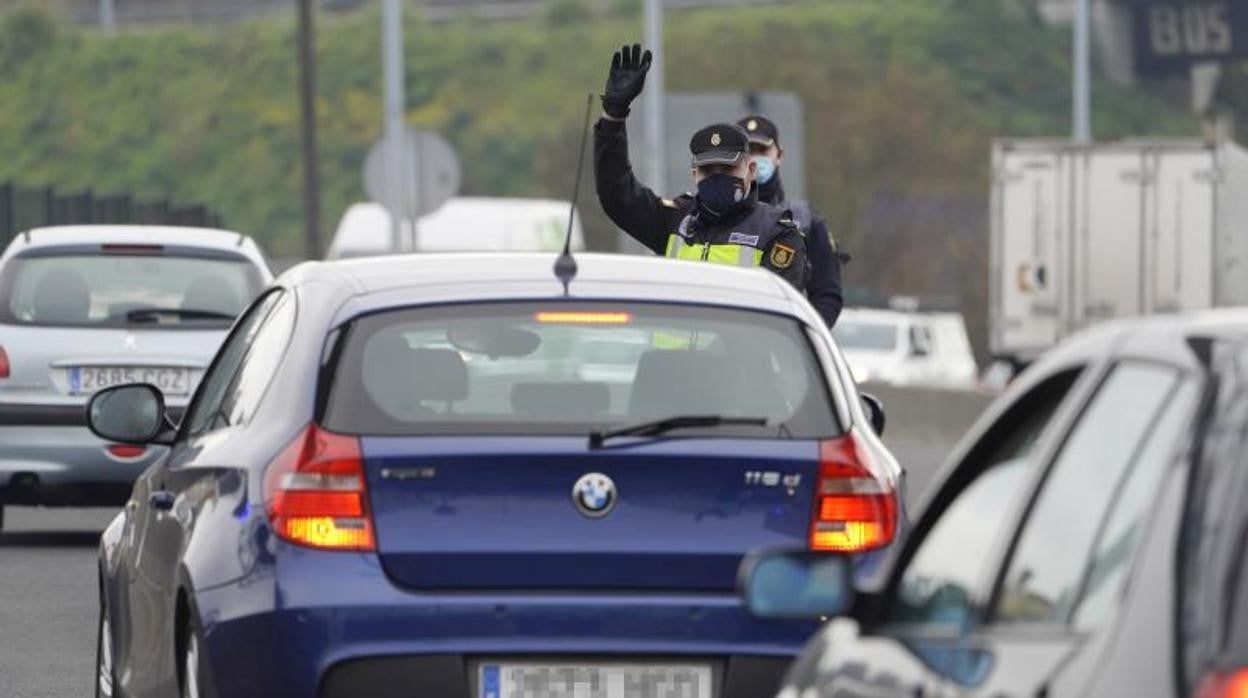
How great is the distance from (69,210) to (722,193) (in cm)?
2793

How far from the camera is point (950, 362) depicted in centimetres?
4750

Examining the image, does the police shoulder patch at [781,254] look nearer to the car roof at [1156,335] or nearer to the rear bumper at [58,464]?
the rear bumper at [58,464]

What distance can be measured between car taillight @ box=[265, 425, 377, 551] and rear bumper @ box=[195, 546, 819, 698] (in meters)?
0.04

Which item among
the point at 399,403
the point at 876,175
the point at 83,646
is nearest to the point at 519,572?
the point at 399,403

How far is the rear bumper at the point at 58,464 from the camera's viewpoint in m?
16.3

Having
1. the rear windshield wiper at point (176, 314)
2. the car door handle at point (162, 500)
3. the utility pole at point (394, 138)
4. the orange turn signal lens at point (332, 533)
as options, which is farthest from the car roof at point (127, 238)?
the utility pole at point (394, 138)

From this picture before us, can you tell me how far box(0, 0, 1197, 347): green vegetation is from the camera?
303 ft

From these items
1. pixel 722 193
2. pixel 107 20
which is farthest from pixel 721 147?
pixel 107 20

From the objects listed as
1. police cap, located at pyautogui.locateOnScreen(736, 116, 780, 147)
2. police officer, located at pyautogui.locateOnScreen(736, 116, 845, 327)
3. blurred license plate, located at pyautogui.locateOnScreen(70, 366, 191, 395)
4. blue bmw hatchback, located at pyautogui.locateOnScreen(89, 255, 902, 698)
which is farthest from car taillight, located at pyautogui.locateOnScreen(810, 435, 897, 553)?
blurred license plate, located at pyautogui.locateOnScreen(70, 366, 191, 395)

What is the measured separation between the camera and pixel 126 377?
1622 centimetres

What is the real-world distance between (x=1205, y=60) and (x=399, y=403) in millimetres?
86080

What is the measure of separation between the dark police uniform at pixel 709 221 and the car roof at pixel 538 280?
3.55 metres

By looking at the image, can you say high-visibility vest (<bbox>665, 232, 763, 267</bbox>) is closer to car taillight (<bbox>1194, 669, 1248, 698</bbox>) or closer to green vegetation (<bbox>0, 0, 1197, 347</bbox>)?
car taillight (<bbox>1194, 669, 1248, 698</bbox>)

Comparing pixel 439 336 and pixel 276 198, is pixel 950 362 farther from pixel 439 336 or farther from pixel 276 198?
pixel 276 198
